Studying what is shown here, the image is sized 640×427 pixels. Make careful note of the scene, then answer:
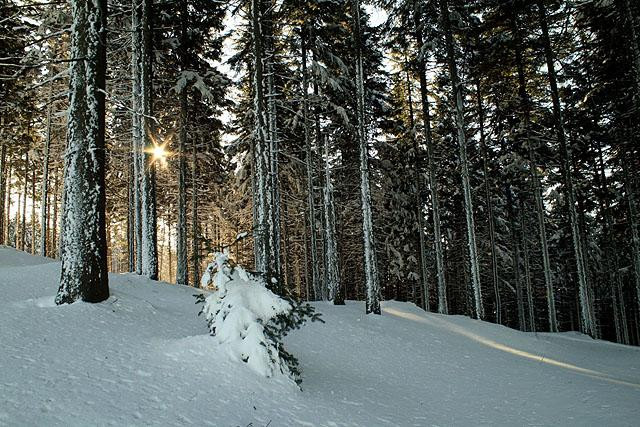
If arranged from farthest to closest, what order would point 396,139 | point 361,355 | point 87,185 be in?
point 396,139 < point 361,355 < point 87,185

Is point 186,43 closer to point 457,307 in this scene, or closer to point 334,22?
point 334,22

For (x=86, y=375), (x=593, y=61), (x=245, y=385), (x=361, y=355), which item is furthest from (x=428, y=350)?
(x=593, y=61)

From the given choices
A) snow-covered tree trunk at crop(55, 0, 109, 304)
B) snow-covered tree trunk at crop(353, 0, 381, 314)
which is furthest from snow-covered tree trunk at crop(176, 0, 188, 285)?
snow-covered tree trunk at crop(55, 0, 109, 304)

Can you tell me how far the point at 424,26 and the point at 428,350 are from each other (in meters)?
15.1

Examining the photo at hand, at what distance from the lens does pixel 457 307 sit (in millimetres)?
40062

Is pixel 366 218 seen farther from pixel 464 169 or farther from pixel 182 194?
pixel 182 194

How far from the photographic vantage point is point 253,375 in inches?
212

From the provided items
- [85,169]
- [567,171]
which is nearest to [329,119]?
[567,171]

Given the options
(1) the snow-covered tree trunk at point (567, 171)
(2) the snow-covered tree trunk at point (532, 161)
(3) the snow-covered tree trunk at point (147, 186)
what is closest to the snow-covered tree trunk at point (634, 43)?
(1) the snow-covered tree trunk at point (567, 171)

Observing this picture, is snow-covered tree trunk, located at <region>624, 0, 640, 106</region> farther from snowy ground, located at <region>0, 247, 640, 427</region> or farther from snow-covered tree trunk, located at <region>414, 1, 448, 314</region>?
snow-covered tree trunk, located at <region>414, 1, 448, 314</region>

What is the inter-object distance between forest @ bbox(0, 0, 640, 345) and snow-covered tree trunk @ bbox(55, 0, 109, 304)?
28mm

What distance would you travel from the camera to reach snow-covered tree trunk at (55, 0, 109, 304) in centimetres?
703

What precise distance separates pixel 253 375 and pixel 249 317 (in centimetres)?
81

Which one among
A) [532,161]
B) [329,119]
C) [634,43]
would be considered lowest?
[532,161]
